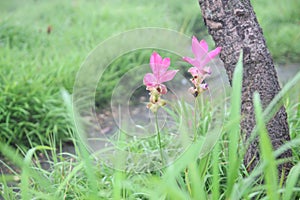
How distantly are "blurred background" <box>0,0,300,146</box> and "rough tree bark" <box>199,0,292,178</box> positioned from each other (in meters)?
0.72

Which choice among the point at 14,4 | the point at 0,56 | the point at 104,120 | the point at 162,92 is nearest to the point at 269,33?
the point at 104,120

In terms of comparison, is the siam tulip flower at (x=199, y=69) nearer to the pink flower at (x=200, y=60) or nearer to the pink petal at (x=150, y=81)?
the pink flower at (x=200, y=60)

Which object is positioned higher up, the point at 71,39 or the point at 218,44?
the point at 71,39

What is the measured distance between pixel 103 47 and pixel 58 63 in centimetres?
34

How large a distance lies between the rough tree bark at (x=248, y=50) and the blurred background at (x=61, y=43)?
723 millimetres

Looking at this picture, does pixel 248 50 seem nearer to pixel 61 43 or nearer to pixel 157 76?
pixel 157 76

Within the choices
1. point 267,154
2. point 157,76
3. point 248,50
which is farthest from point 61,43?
point 267,154

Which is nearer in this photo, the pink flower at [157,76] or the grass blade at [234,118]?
the grass blade at [234,118]

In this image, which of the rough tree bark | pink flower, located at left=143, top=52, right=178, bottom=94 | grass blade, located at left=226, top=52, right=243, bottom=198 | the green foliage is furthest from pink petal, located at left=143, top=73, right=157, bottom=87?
the green foliage

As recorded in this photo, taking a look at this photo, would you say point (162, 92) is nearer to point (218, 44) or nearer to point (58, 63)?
point (218, 44)

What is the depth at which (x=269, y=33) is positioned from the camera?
179 inches

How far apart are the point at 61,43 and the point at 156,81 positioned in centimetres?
253

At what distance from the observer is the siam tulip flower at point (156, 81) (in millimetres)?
1333

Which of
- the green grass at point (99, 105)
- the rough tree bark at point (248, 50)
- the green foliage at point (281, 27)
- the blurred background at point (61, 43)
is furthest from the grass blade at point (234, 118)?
the green foliage at point (281, 27)
